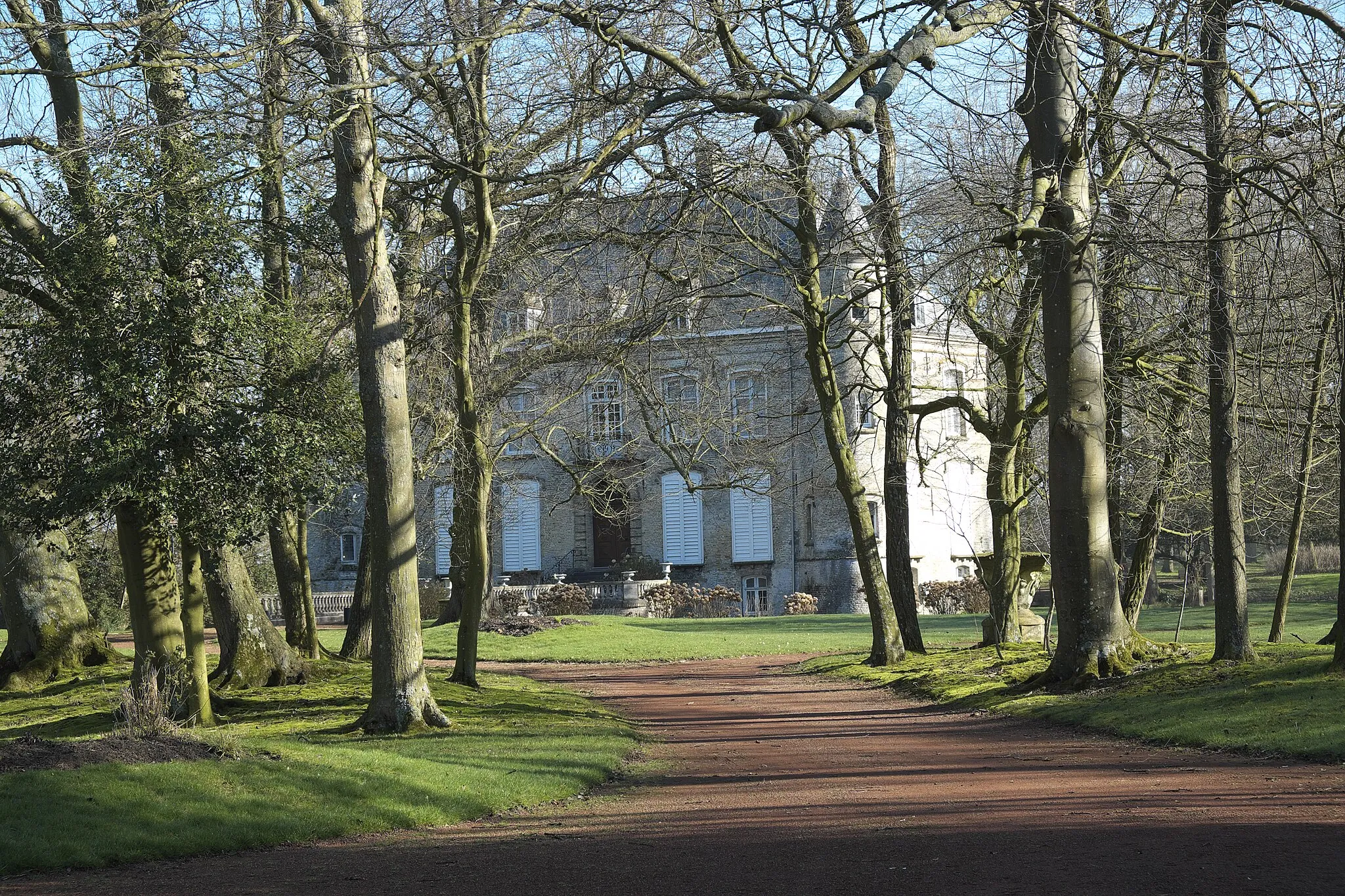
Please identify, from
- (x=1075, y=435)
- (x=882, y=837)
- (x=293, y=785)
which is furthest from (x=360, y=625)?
(x=882, y=837)

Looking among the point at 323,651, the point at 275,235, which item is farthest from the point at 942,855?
the point at 323,651

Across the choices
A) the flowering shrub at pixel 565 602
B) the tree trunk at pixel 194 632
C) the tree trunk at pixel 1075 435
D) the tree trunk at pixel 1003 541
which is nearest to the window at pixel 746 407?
the tree trunk at pixel 1003 541

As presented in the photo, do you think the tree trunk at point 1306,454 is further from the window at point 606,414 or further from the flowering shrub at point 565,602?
the flowering shrub at point 565,602

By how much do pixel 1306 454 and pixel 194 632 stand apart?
1200cm

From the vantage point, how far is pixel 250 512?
1245 centimetres

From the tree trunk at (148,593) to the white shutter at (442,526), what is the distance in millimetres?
22733

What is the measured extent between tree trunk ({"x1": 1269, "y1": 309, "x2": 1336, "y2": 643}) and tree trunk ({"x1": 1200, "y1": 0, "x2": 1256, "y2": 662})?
76cm

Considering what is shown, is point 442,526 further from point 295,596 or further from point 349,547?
point 295,596

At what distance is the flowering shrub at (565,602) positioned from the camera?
3747 centimetres

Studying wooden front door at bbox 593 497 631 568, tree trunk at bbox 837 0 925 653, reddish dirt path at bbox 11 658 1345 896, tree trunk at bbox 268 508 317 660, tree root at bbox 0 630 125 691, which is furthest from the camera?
wooden front door at bbox 593 497 631 568

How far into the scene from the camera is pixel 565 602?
37.5 metres

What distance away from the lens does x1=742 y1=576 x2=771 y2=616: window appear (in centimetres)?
4212

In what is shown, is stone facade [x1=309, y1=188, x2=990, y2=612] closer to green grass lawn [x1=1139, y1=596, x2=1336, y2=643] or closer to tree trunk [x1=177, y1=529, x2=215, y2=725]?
green grass lawn [x1=1139, y1=596, x2=1336, y2=643]

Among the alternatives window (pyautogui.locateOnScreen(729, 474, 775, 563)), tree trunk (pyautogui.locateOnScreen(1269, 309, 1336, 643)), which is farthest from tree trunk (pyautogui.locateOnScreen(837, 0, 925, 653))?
window (pyautogui.locateOnScreen(729, 474, 775, 563))
